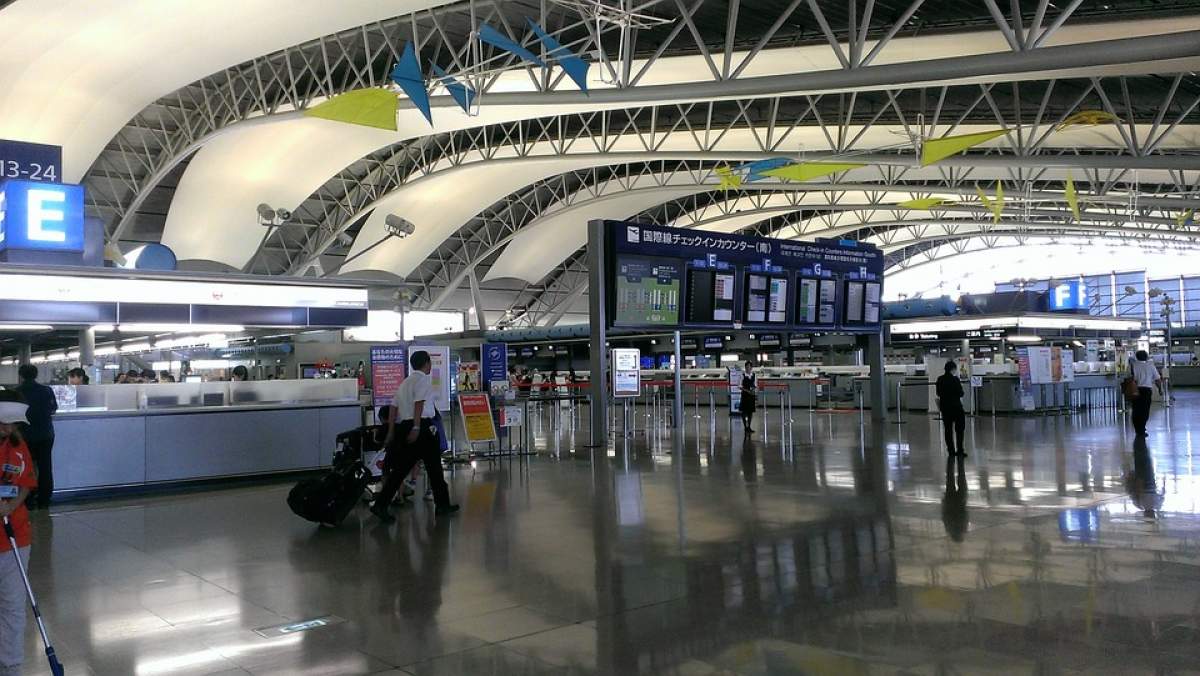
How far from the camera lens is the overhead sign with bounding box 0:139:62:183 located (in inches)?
437

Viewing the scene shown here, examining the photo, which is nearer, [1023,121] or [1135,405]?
[1135,405]

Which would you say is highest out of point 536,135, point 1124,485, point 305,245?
point 536,135

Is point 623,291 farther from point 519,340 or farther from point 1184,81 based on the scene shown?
point 519,340

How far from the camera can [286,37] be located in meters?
20.5

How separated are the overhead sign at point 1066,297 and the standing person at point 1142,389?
1449 centimetres

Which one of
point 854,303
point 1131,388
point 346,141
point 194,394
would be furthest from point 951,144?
point 346,141

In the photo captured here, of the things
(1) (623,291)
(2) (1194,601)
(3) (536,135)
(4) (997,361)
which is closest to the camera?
(2) (1194,601)

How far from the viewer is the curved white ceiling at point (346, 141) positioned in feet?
64.7

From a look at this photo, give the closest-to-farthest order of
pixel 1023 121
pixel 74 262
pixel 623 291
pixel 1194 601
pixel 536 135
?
pixel 1194 601
pixel 74 262
pixel 623 291
pixel 1023 121
pixel 536 135

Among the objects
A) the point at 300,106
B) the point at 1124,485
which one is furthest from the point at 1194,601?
the point at 300,106

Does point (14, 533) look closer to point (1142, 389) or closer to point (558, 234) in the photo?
point (1142, 389)

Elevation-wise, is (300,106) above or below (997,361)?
above

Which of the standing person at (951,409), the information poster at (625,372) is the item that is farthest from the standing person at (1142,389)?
the information poster at (625,372)

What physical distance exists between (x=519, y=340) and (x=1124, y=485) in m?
31.0
